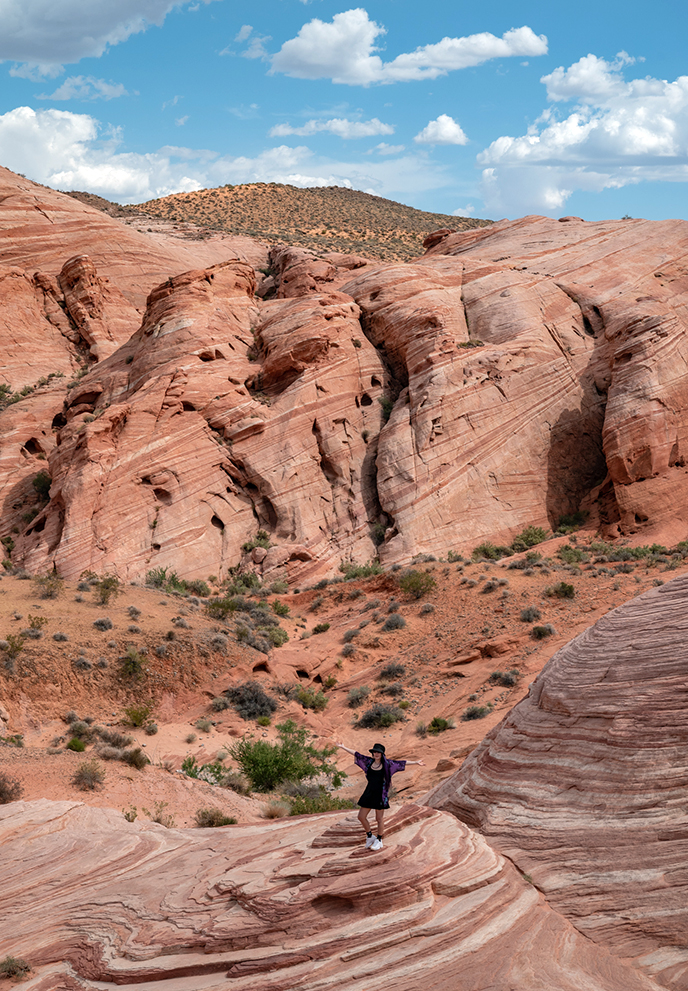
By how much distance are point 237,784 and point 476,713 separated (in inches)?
225

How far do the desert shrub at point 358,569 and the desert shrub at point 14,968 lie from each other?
63.0 ft

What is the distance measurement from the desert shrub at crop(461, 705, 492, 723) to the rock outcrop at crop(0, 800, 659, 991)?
26.9ft

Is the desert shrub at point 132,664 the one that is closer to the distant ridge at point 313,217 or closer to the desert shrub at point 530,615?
the desert shrub at point 530,615

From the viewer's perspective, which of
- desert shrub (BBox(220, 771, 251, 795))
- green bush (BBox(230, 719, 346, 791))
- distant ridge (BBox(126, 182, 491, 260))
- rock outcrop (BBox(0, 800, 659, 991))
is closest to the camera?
rock outcrop (BBox(0, 800, 659, 991))

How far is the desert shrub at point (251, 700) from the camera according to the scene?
59.9ft

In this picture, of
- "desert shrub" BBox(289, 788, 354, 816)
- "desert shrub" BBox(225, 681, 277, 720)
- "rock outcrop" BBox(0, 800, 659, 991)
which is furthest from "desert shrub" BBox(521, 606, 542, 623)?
"rock outcrop" BBox(0, 800, 659, 991)

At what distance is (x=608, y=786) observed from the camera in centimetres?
705

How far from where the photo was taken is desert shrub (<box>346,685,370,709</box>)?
19172 mm

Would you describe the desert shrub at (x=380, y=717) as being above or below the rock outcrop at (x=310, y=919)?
below

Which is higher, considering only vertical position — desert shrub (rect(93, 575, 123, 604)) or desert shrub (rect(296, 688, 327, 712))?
desert shrub (rect(93, 575, 123, 604))

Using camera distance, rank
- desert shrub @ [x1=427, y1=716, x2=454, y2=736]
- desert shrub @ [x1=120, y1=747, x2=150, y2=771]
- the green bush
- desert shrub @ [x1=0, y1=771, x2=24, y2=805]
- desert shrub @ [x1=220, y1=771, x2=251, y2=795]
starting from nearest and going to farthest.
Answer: desert shrub @ [x1=0, y1=771, x2=24, y2=805], desert shrub @ [x1=120, y1=747, x2=150, y2=771], desert shrub @ [x1=220, y1=771, x2=251, y2=795], the green bush, desert shrub @ [x1=427, y1=716, x2=454, y2=736]

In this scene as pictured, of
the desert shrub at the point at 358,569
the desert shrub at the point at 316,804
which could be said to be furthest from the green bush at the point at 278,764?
the desert shrub at the point at 358,569

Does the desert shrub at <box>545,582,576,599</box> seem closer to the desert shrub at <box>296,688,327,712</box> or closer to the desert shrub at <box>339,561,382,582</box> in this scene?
the desert shrub at <box>339,561,382,582</box>

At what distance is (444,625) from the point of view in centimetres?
2205
